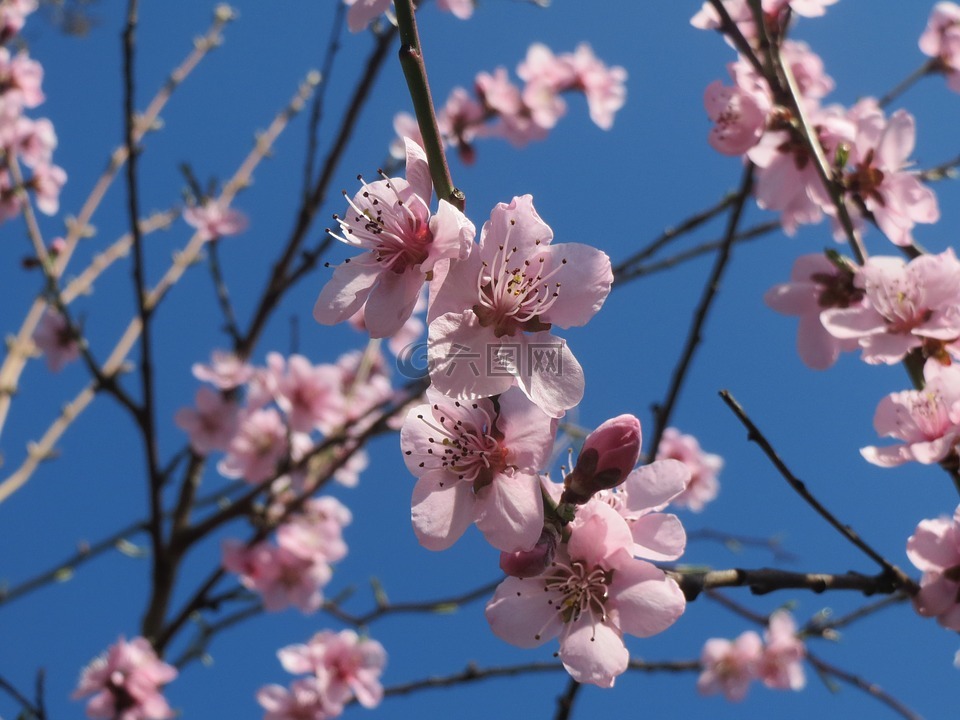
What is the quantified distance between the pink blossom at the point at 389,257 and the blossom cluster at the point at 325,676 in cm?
A: 239

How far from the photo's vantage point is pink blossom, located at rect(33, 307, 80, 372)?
367 centimetres

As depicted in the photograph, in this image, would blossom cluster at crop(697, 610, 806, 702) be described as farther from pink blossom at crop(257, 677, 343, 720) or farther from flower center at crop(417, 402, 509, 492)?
flower center at crop(417, 402, 509, 492)

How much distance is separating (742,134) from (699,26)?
0.38m

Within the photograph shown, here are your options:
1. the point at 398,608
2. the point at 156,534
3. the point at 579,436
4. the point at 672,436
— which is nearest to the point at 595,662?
the point at 579,436

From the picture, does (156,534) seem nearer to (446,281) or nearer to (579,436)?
(579,436)

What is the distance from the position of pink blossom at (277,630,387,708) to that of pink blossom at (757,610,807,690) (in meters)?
2.07

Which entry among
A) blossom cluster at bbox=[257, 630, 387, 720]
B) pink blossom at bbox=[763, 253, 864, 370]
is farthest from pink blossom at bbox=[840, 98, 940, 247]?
blossom cluster at bbox=[257, 630, 387, 720]

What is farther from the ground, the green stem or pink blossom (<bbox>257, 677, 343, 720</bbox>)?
the green stem

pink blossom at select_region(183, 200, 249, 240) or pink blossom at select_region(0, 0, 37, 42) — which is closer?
pink blossom at select_region(0, 0, 37, 42)

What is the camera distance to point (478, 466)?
1.09 m

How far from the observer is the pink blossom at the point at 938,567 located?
120 cm

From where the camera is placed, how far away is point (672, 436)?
14.5 feet

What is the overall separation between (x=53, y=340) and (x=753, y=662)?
4.05 m

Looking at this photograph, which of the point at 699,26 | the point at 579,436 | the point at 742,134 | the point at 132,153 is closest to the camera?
the point at 742,134
